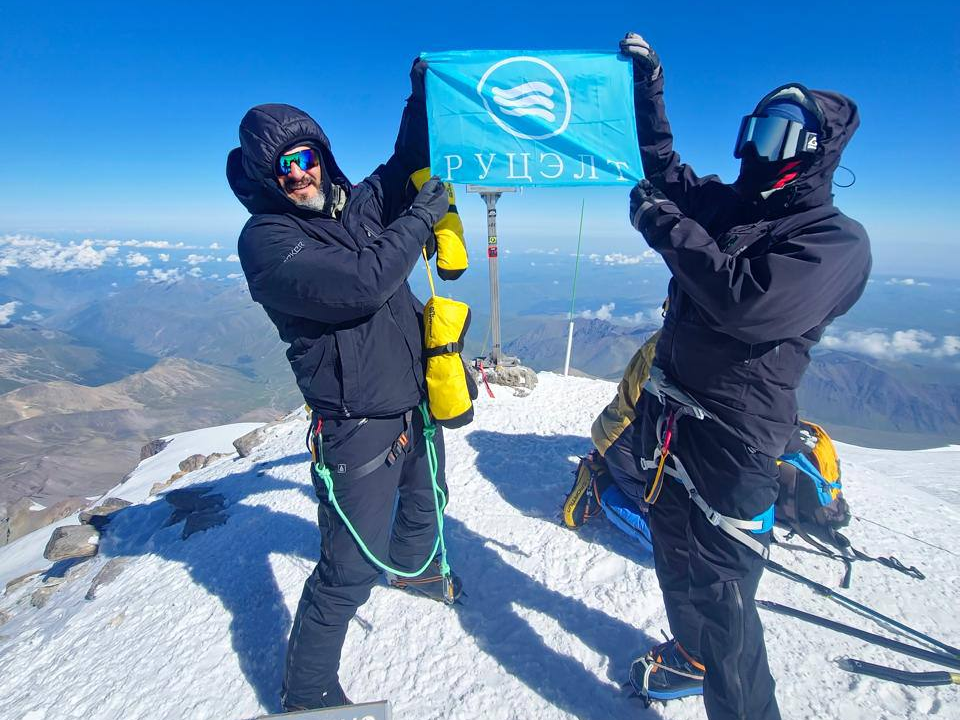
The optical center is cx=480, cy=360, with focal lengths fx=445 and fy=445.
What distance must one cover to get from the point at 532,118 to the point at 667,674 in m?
4.86

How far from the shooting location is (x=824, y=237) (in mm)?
2146

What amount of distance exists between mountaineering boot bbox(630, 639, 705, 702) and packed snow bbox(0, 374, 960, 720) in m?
0.14

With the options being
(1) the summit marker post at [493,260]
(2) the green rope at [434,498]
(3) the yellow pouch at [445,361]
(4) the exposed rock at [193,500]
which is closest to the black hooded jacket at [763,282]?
(3) the yellow pouch at [445,361]

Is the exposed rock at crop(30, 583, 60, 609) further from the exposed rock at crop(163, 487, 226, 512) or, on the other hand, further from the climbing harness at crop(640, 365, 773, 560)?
the climbing harness at crop(640, 365, 773, 560)

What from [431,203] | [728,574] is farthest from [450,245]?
[728,574]

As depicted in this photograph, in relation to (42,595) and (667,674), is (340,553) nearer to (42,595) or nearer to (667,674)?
(667,674)

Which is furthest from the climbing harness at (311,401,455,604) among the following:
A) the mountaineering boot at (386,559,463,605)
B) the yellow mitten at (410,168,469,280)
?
the yellow mitten at (410,168,469,280)

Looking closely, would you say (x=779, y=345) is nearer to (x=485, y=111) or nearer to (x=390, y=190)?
(x=390, y=190)

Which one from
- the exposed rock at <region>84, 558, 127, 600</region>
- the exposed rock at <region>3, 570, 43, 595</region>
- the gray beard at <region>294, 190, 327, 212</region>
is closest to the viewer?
the gray beard at <region>294, 190, 327, 212</region>

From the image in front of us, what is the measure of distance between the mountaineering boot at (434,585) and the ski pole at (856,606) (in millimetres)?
2616

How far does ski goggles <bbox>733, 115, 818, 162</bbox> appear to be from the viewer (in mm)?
2338

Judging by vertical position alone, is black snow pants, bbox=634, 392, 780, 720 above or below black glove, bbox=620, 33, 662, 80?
below

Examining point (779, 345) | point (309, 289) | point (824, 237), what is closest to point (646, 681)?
point (779, 345)

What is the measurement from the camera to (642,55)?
11.6 feet
